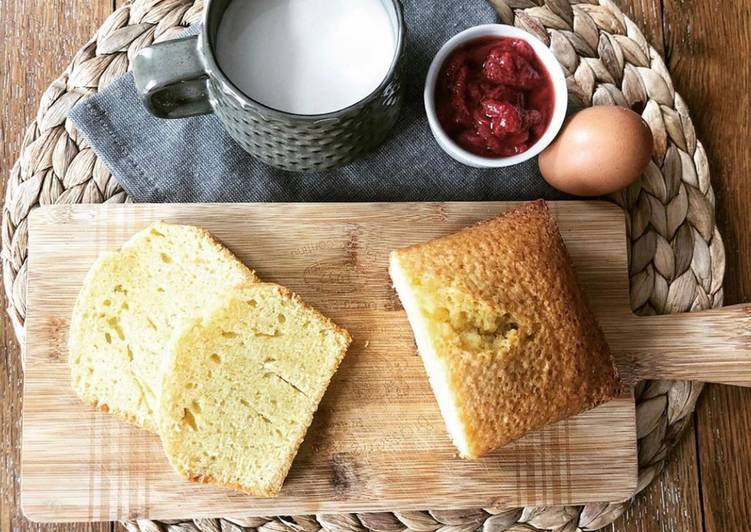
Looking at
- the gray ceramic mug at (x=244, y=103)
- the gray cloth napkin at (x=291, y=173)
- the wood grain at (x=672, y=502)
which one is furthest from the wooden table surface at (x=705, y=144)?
the gray ceramic mug at (x=244, y=103)

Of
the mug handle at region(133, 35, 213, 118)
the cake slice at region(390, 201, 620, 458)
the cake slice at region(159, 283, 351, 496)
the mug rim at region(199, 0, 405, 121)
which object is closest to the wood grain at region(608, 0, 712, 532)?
the cake slice at region(390, 201, 620, 458)

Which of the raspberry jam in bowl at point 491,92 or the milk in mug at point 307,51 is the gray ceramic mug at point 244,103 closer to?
the milk in mug at point 307,51

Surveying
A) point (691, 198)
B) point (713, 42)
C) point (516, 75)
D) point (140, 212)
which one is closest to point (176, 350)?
point (140, 212)

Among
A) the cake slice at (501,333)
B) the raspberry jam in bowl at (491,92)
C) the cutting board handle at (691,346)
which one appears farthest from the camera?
the cutting board handle at (691,346)

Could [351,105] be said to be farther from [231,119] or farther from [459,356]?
[459,356]

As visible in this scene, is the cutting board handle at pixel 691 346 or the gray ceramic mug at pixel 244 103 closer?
the gray ceramic mug at pixel 244 103

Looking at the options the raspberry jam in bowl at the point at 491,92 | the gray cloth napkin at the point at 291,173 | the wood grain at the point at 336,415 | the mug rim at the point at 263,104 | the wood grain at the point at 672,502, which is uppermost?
the mug rim at the point at 263,104

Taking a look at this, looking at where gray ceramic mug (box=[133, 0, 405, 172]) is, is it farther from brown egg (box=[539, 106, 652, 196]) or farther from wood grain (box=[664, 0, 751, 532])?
wood grain (box=[664, 0, 751, 532])
